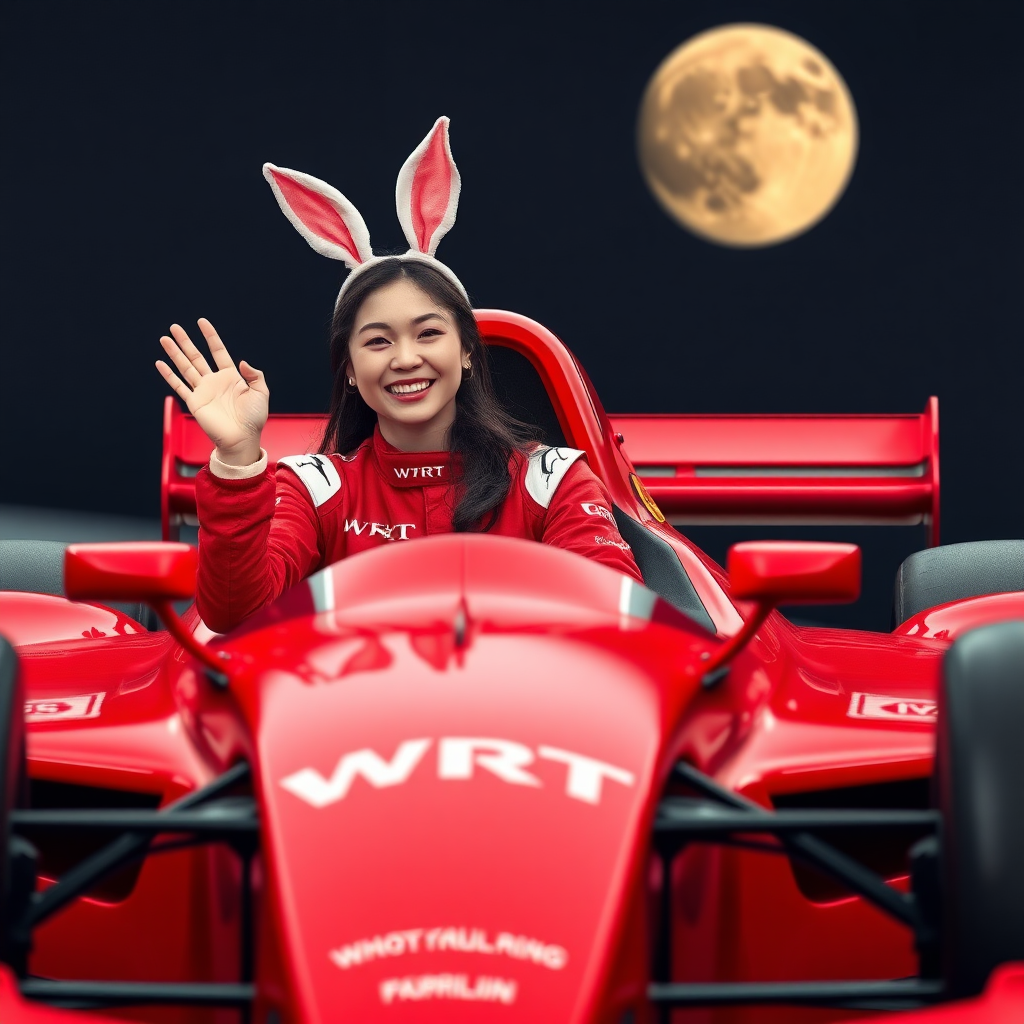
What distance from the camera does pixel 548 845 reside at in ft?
3.27

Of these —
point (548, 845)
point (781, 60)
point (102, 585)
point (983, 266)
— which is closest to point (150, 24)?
point (781, 60)

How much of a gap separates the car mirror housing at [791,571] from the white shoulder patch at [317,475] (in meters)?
0.79

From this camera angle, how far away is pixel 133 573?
1.21 metres

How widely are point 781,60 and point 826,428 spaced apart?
10.7ft

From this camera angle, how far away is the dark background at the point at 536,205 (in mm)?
5758

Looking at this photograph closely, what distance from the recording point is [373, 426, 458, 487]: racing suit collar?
191 centimetres

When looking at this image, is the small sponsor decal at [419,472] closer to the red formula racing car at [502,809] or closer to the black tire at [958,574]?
the red formula racing car at [502,809]

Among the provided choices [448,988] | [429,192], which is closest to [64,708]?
[448,988]

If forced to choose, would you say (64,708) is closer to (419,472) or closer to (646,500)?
(419,472)

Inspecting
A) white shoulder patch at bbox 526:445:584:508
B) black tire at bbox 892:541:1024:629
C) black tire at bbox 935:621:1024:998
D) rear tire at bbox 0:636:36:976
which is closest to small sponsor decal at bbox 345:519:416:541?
white shoulder patch at bbox 526:445:584:508

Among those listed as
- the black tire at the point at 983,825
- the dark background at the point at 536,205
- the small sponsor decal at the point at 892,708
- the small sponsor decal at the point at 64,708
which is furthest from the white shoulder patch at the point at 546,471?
the dark background at the point at 536,205

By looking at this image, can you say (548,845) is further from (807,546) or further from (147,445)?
(147,445)

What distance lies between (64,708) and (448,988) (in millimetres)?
663

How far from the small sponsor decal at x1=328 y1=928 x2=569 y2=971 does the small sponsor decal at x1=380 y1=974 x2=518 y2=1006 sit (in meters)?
0.02
